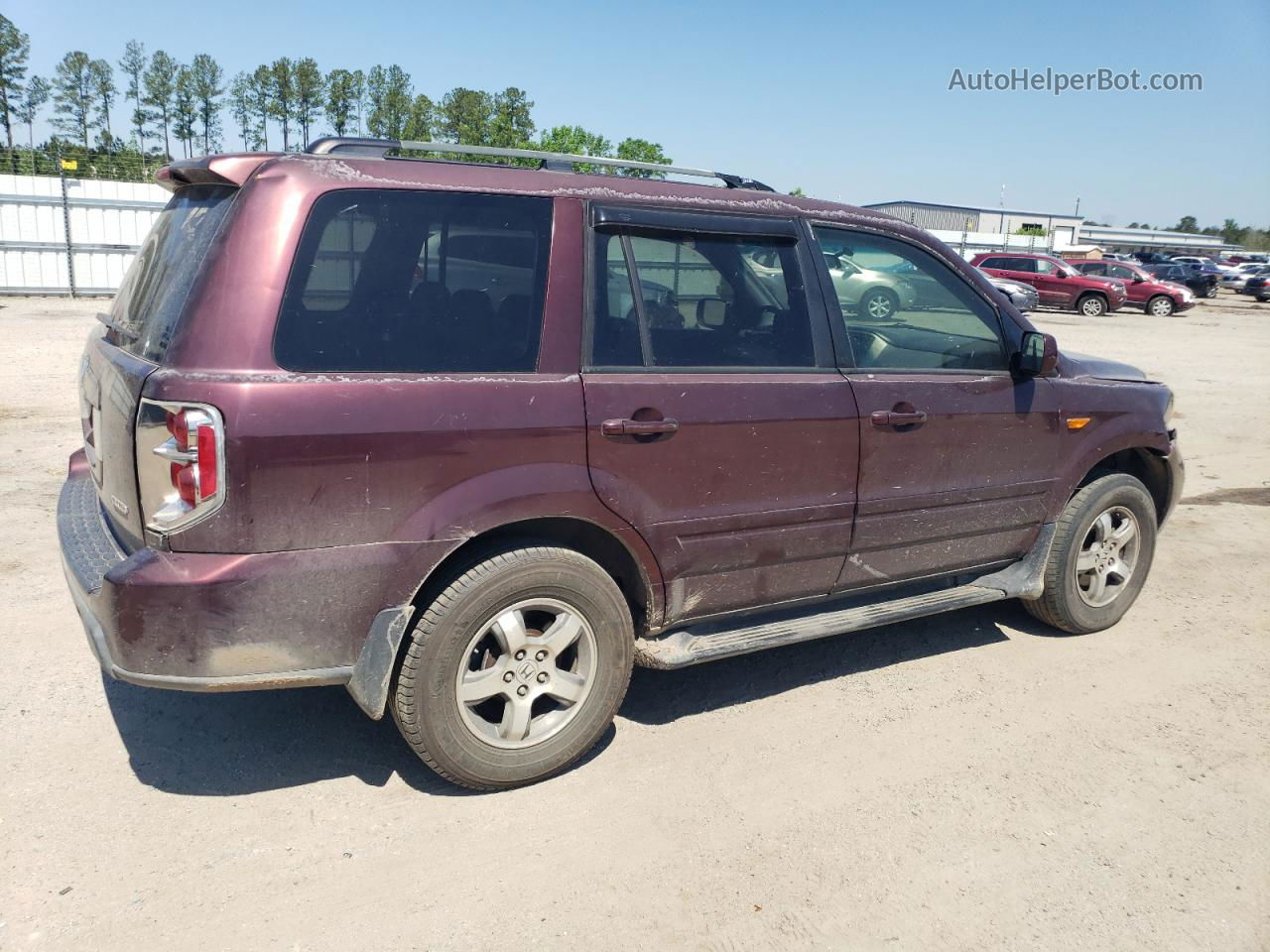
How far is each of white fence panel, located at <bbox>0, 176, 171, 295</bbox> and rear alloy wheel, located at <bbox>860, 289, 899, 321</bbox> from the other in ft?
59.9

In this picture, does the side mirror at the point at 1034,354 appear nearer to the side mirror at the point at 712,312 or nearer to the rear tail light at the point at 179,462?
the side mirror at the point at 712,312

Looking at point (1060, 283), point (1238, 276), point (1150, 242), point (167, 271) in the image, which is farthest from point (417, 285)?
point (1150, 242)

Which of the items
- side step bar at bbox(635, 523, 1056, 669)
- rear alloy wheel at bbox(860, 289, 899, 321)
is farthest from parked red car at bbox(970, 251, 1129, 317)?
rear alloy wheel at bbox(860, 289, 899, 321)

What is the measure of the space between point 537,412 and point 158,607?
47.6 inches

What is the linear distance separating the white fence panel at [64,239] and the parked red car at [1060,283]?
21.3m

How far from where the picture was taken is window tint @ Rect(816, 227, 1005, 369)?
3.98 meters

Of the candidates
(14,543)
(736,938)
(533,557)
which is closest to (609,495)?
(533,557)

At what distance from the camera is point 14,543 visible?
5.38m

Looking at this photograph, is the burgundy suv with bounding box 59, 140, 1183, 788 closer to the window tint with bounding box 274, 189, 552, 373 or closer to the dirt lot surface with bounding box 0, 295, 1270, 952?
the window tint with bounding box 274, 189, 552, 373

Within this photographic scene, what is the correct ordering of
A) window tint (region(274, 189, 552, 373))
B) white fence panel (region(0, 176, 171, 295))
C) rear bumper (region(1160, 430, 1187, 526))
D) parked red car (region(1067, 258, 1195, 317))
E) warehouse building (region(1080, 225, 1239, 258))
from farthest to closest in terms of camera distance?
1. warehouse building (region(1080, 225, 1239, 258))
2. parked red car (region(1067, 258, 1195, 317))
3. white fence panel (region(0, 176, 171, 295))
4. rear bumper (region(1160, 430, 1187, 526))
5. window tint (region(274, 189, 552, 373))

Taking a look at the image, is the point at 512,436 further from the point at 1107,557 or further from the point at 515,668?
the point at 1107,557

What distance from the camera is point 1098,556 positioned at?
15.9 ft

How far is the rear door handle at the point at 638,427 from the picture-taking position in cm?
329

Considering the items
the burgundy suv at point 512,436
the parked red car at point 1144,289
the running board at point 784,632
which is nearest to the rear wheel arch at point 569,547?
the burgundy suv at point 512,436
